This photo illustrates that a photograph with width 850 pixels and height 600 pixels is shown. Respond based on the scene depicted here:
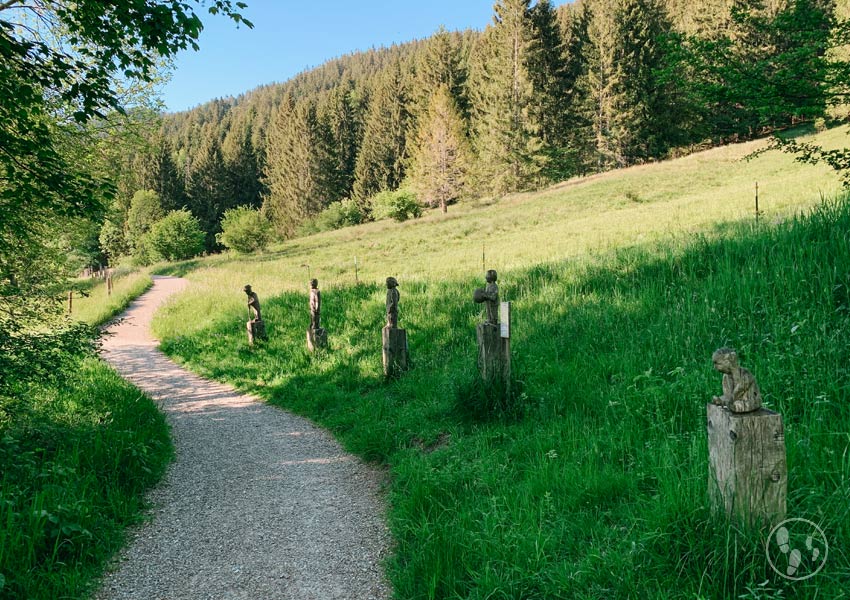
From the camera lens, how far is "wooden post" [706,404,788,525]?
224 centimetres

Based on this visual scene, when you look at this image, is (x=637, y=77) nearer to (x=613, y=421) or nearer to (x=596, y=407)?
(x=596, y=407)

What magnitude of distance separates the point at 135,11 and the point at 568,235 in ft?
52.4

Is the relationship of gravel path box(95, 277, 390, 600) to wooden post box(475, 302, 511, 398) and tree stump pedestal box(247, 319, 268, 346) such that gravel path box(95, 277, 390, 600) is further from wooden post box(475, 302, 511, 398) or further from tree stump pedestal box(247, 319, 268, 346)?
tree stump pedestal box(247, 319, 268, 346)

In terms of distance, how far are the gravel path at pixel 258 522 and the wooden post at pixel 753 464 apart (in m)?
2.30

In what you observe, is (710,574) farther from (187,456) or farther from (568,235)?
(568,235)

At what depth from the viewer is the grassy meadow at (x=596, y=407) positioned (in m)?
2.64

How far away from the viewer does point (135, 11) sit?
4.73 meters

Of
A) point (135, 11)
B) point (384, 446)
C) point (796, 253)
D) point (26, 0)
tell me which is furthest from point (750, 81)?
point (26, 0)

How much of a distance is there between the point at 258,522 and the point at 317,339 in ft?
19.0

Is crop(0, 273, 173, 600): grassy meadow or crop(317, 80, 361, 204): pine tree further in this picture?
crop(317, 80, 361, 204): pine tree

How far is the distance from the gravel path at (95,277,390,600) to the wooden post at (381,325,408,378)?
149 centimetres
